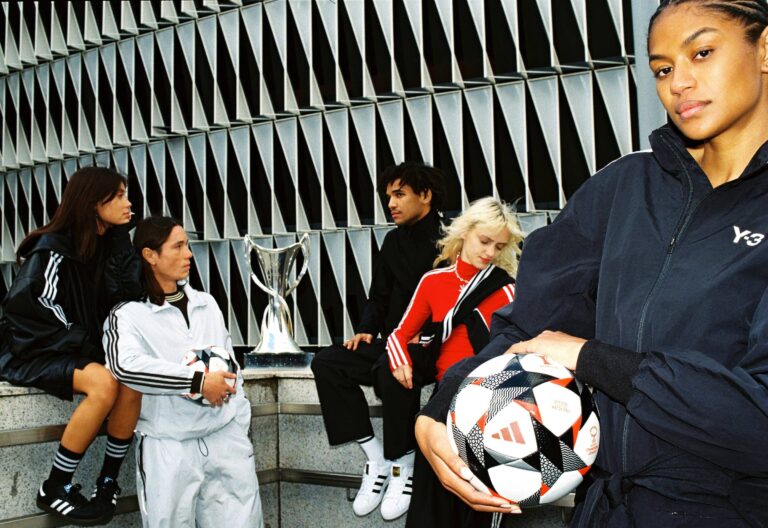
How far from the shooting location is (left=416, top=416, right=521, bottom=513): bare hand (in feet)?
6.22

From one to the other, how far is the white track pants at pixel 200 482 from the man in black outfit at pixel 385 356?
709 millimetres

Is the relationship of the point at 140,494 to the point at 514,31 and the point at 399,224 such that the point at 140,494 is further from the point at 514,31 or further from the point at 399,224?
the point at 514,31

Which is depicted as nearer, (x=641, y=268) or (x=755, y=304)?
(x=755, y=304)

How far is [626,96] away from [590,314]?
2031 cm

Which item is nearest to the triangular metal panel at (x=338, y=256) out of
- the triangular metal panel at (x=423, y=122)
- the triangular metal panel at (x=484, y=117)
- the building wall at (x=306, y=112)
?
the building wall at (x=306, y=112)

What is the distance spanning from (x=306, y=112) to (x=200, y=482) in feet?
73.3

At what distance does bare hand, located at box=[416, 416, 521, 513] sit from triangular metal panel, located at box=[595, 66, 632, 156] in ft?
66.1

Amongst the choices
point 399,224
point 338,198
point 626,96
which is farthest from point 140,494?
point 338,198

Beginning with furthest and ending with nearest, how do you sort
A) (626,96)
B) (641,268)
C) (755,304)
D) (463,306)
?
(626,96) < (463,306) < (641,268) < (755,304)

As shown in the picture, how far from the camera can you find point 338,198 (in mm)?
26266

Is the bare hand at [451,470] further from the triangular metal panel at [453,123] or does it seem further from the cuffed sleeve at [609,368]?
the triangular metal panel at [453,123]

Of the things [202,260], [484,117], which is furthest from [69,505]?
[202,260]

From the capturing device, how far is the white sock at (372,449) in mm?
5871

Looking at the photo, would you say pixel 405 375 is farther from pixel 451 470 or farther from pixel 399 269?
pixel 451 470
